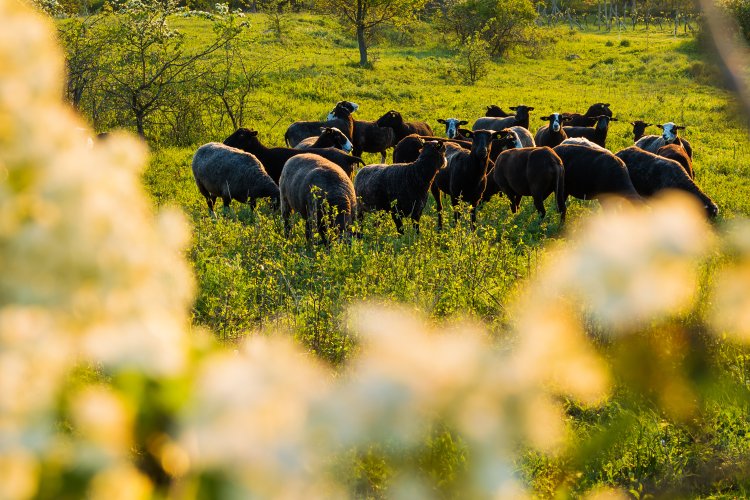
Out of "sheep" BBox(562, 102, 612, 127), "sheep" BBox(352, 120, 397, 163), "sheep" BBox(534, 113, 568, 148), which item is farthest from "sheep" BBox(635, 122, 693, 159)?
"sheep" BBox(352, 120, 397, 163)

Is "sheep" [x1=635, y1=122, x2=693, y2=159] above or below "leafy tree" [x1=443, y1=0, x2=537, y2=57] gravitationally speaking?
below

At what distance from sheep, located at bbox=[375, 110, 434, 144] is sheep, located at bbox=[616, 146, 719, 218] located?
24.1 feet

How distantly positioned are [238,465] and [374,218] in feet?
34.5

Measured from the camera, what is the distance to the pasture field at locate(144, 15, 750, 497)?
3.58 feet

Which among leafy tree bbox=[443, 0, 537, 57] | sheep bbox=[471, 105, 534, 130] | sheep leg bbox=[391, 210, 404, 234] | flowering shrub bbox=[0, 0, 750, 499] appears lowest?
sheep leg bbox=[391, 210, 404, 234]

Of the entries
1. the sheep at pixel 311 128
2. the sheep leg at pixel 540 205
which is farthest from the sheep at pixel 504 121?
the sheep leg at pixel 540 205

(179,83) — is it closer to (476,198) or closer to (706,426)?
(476,198)

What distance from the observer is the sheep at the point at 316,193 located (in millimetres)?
9672

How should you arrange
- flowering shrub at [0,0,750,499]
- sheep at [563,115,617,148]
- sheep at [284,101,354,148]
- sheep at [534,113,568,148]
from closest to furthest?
1. flowering shrub at [0,0,750,499]
2. sheep at [534,113,568,148]
3. sheep at [284,101,354,148]
4. sheep at [563,115,617,148]

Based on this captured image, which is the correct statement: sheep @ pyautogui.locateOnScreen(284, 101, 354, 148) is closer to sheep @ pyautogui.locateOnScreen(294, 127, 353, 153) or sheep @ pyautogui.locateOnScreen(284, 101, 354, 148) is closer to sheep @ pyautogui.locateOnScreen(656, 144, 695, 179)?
sheep @ pyautogui.locateOnScreen(294, 127, 353, 153)

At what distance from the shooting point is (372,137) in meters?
18.1

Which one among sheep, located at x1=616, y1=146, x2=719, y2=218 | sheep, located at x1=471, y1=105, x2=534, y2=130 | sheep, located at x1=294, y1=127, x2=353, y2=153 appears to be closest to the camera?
sheep, located at x1=616, y1=146, x2=719, y2=218

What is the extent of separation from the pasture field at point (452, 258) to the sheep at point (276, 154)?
1068mm

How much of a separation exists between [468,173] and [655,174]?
3.29 metres
